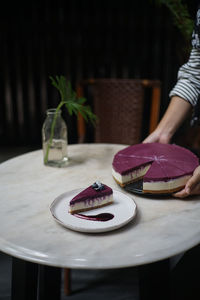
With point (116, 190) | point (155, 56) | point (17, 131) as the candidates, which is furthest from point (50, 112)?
point (17, 131)

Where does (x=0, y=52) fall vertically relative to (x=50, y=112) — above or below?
above

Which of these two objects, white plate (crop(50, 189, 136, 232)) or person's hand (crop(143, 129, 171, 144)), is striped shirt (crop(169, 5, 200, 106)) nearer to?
person's hand (crop(143, 129, 171, 144))

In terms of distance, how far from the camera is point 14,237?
96 cm

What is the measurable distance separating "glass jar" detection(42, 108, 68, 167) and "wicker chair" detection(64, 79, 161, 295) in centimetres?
80

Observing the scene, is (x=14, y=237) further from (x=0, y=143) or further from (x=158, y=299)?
(x=0, y=143)

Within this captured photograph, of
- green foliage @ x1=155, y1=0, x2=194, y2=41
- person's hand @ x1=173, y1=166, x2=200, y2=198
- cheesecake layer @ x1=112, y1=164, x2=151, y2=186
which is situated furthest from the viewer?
green foliage @ x1=155, y1=0, x2=194, y2=41

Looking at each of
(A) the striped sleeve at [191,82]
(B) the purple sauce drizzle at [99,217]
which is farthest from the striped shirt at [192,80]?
(B) the purple sauce drizzle at [99,217]

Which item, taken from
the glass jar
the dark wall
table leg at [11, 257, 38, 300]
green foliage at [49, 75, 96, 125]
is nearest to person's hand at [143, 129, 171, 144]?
green foliage at [49, 75, 96, 125]

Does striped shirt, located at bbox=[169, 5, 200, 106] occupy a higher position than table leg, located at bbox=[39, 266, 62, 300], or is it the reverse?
striped shirt, located at bbox=[169, 5, 200, 106]

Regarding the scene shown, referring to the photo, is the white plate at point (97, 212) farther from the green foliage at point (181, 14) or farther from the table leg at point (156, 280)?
the green foliage at point (181, 14)

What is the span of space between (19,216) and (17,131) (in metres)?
3.40

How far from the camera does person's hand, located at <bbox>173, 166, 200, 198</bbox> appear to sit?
1.14 metres

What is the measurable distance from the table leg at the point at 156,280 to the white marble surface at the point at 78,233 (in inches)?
6.2

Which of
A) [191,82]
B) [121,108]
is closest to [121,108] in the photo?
[121,108]
